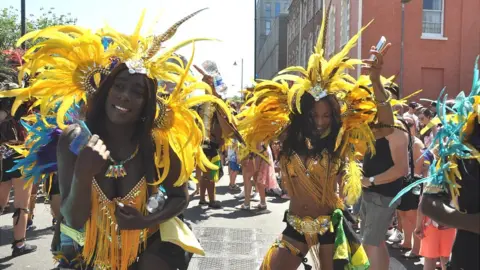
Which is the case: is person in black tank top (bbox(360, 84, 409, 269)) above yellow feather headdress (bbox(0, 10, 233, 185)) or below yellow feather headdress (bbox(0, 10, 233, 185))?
below

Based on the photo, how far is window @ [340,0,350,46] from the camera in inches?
853

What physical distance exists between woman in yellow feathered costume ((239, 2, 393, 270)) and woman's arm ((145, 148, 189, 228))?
1.12 meters

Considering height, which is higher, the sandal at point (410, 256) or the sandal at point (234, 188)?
the sandal at point (410, 256)

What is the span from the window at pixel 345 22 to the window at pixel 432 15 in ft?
9.90

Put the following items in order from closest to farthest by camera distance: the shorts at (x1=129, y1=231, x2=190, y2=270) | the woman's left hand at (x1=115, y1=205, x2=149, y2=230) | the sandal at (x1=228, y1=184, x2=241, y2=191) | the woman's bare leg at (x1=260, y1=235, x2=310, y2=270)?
the woman's left hand at (x1=115, y1=205, x2=149, y2=230), the shorts at (x1=129, y1=231, x2=190, y2=270), the woman's bare leg at (x1=260, y1=235, x2=310, y2=270), the sandal at (x1=228, y1=184, x2=241, y2=191)

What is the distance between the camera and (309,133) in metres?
3.82

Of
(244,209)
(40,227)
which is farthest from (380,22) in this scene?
(40,227)

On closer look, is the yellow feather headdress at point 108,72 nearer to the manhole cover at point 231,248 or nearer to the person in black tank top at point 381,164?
the person in black tank top at point 381,164

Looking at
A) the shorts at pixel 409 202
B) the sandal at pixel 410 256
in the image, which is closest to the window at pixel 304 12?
the sandal at pixel 410 256

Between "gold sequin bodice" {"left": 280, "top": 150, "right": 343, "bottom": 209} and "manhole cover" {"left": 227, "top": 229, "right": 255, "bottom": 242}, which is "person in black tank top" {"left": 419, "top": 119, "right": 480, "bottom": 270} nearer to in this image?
"gold sequin bodice" {"left": 280, "top": 150, "right": 343, "bottom": 209}

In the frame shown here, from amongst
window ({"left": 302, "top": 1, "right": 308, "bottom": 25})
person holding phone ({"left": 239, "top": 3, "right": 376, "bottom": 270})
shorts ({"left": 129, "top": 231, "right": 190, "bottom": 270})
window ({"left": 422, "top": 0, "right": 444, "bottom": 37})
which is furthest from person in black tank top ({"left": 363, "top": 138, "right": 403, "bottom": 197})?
window ({"left": 302, "top": 1, "right": 308, "bottom": 25})

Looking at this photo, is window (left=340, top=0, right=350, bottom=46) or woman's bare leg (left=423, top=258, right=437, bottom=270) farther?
window (left=340, top=0, right=350, bottom=46)

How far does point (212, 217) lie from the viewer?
819 cm

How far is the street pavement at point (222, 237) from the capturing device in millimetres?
5574
